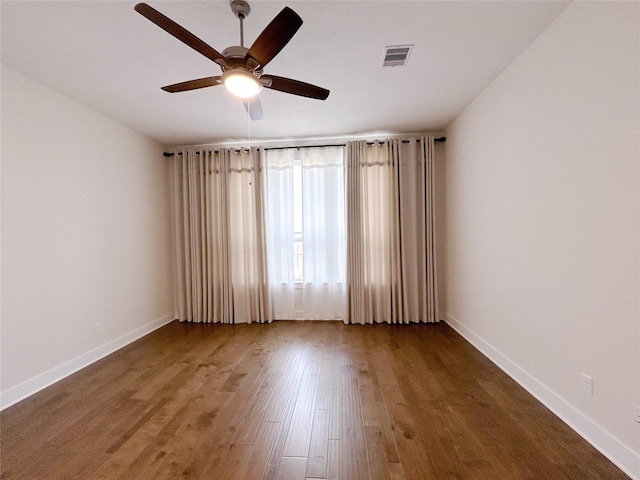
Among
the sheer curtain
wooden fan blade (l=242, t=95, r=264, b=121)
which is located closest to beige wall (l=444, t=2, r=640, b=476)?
the sheer curtain

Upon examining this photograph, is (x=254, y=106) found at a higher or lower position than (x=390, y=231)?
higher

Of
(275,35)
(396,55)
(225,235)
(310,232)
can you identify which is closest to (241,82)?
(275,35)

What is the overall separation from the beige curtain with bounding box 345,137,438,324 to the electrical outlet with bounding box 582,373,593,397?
2172 millimetres

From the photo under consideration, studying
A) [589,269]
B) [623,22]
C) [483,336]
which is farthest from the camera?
[483,336]

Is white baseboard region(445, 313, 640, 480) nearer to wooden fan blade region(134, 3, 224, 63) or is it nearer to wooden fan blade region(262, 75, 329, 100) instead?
wooden fan blade region(262, 75, 329, 100)

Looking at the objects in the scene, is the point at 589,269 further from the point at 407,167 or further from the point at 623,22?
the point at 407,167

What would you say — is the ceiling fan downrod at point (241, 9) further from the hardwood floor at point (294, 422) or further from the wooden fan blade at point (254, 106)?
the hardwood floor at point (294, 422)

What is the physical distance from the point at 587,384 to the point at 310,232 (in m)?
3.04

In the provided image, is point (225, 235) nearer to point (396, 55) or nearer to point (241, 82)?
point (241, 82)

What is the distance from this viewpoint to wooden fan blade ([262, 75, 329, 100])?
6.02 feet

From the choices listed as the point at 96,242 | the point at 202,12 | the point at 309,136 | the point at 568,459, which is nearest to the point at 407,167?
the point at 309,136

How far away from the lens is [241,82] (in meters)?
1.72

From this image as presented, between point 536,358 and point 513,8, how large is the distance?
2296 millimetres

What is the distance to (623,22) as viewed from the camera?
1.39 m
